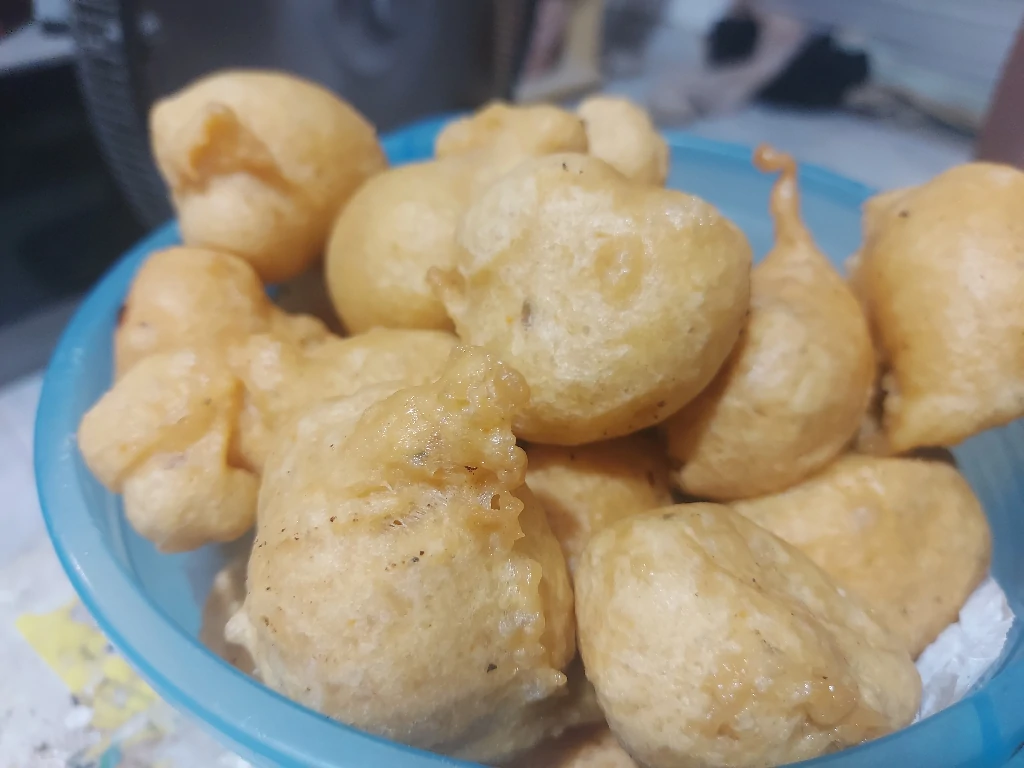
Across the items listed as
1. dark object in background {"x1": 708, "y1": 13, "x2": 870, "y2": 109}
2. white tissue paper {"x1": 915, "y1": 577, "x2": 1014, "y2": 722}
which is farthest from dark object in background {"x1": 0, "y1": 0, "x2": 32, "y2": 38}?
dark object in background {"x1": 708, "y1": 13, "x2": 870, "y2": 109}

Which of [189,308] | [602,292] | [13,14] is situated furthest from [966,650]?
[13,14]

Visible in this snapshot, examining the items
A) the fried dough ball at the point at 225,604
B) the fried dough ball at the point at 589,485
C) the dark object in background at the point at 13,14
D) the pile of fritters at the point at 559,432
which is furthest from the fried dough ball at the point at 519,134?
the dark object in background at the point at 13,14

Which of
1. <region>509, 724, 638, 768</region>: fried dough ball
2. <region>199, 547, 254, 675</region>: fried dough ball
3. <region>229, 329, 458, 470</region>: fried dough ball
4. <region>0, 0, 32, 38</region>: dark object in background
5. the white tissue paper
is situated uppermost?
<region>0, 0, 32, 38</region>: dark object in background

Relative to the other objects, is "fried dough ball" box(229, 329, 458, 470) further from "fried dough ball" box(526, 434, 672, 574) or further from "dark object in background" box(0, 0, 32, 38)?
"dark object in background" box(0, 0, 32, 38)

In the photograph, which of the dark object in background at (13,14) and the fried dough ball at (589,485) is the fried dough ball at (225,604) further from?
the dark object in background at (13,14)

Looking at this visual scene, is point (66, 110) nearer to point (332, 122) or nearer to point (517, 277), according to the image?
point (332, 122)
